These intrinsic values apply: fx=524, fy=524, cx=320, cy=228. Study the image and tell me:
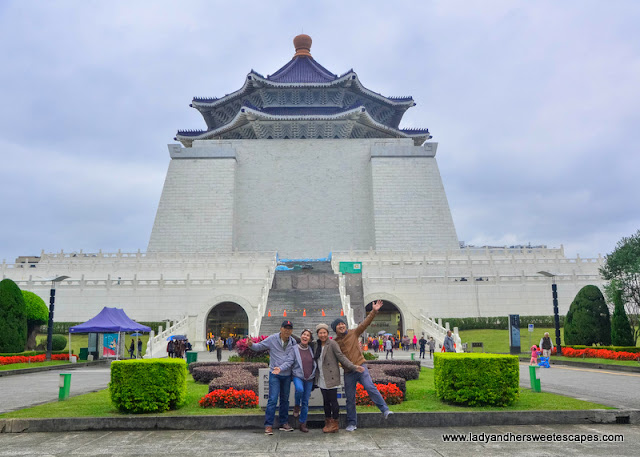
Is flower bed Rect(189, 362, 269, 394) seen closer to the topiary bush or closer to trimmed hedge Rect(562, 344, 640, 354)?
the topiary bush

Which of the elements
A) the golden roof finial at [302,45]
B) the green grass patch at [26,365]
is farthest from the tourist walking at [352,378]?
the golden roof finial at [302,45]

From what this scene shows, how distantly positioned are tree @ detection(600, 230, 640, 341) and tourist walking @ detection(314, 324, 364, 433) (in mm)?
18529

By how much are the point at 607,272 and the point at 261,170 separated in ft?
87.8

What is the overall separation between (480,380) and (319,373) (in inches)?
99.2

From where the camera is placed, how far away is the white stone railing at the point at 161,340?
20.9m

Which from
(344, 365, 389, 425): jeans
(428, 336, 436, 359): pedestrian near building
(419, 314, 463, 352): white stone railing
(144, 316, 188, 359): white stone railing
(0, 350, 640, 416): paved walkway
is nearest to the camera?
(344, 365, 389, 425): jeans

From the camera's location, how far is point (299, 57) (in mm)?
48906

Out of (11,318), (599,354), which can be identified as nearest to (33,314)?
(11,318)

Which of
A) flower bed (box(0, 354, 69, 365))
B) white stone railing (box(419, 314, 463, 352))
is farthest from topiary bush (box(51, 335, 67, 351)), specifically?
white stone railing (box(419, 314, 463, 352))

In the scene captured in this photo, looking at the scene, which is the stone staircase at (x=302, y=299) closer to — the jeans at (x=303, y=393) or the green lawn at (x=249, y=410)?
the green lawn at (x=249, y=410)

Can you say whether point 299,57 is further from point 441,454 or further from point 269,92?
point 441,454

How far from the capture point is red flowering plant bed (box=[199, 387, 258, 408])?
25.4ft

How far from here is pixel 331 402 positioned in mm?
6656

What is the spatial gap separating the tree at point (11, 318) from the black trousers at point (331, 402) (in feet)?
53.3
